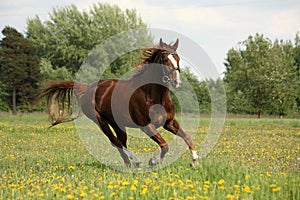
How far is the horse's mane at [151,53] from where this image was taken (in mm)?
8977

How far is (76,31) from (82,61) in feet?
11.7

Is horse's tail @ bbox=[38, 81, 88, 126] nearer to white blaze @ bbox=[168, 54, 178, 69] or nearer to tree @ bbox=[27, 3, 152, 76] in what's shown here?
white blaze @ bbox=[168, 54, 178, 69]

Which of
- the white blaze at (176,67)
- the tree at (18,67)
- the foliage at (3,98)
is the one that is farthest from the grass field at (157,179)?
the foliage at (3,98)

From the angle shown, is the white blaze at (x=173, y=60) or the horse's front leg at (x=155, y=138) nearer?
the white blaze at (x=173, y=60)

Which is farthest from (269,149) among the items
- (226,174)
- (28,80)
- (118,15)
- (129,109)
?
(118,15)

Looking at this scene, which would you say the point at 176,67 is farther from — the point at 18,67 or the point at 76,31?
the point at 76,31

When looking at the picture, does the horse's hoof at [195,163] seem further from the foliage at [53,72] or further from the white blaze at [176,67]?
the foliage at [53,72]

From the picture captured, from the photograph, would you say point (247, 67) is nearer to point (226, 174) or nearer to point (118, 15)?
point (118, 15)

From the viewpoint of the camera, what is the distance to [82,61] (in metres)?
54.9

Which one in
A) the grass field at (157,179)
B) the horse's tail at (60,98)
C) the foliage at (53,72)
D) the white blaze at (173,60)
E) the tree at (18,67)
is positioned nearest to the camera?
the grass field at (157,179)

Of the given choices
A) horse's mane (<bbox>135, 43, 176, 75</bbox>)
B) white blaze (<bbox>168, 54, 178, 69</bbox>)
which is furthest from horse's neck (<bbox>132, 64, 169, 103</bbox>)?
white blaze (<bbox>168, 54, 178, 69</bbox>)

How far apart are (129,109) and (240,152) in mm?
4001

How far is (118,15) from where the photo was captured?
5522 centimetres

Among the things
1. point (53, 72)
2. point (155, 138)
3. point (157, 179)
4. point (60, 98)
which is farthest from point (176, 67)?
point (53, 72)
